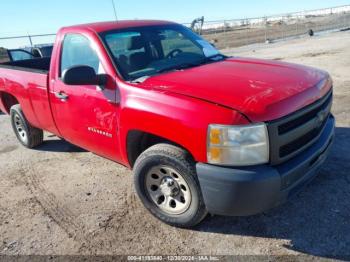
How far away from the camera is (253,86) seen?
3.01 m

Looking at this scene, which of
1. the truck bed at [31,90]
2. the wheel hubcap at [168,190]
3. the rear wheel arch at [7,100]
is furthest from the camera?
the rear wheel arch at [7,100]

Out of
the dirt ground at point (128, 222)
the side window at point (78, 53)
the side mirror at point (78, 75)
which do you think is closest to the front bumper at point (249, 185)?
the dirt ground at point (128, 222)

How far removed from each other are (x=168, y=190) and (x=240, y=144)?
3.13ft

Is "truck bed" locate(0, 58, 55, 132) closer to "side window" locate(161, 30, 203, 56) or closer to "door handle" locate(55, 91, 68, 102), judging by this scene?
"door handle" locate(55, 91, 68, 102)

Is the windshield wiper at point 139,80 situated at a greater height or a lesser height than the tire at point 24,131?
greater

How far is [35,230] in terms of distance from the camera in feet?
11.6

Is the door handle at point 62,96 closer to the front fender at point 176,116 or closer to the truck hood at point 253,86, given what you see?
the front fender at point 176,116

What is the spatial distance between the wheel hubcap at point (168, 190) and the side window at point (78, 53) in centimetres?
126

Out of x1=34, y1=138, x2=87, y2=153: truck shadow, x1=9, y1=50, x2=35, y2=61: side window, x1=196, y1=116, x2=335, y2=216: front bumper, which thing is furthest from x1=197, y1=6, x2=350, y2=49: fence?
x1=196, y1=116, x2=335, y2=216: front bumper

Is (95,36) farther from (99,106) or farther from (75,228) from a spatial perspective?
(75,228)

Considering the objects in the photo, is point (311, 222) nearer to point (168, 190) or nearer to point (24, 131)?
point (168, 190)

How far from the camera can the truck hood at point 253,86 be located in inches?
107

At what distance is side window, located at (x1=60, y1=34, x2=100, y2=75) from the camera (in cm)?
379

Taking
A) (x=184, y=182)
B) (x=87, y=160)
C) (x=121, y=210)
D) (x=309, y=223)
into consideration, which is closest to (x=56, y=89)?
(x=87, y=160)
